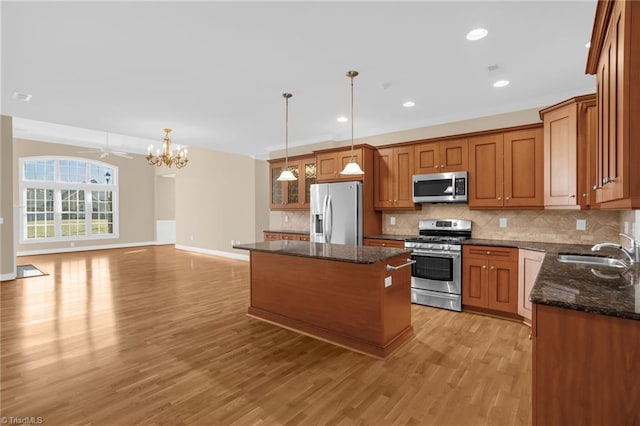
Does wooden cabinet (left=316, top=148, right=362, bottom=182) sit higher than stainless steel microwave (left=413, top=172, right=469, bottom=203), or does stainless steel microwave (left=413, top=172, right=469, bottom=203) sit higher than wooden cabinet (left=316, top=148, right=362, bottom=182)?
wooden cabinet (left=316, top=148, right=362, bottom=182)

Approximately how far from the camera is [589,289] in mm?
1595

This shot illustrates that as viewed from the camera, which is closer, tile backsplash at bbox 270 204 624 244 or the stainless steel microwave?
tile backsplash at bbox 270 204 624 244

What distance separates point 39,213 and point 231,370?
31.3 ft

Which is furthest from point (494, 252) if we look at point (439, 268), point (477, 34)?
point (477, 34)

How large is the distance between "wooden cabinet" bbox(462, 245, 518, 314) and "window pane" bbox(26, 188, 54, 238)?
10714mm

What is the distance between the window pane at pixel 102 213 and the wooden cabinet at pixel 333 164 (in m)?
8.15

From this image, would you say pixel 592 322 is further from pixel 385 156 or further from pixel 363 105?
pixel 385 156

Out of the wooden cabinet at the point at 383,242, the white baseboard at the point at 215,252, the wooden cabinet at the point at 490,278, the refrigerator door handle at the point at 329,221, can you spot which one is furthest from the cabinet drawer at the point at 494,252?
the white baseboard at the point at 215,252

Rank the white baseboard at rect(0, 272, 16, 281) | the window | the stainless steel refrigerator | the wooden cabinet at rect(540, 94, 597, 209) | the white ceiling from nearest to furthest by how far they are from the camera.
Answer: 1. the white ceiling
2. the wooden cabinet at rect(540, 94, 597, 209)
3. the stainless steel refrigerator
4. the white baseboard at rect(0, 272, 16, 281)
5. the window

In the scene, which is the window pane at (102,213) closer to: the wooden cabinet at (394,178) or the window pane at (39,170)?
the window pane at (39,170)

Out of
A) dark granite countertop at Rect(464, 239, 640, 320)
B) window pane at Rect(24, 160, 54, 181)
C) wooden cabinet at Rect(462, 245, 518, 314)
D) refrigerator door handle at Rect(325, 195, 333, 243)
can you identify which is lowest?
wooden cabinet at Rect(462, 245, 518, 314)

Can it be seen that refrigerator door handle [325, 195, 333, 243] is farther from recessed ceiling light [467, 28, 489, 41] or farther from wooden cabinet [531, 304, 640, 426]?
wooden cabinet [531, 304, 640, 426]

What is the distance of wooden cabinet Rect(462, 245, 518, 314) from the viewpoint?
3676 mm

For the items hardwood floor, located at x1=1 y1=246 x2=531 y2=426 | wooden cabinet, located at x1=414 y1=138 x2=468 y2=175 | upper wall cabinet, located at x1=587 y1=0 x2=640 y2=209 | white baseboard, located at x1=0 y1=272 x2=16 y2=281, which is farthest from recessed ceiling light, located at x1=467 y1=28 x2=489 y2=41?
white baseboard, located at x1=0 y1=272 x2=16 y2=281
